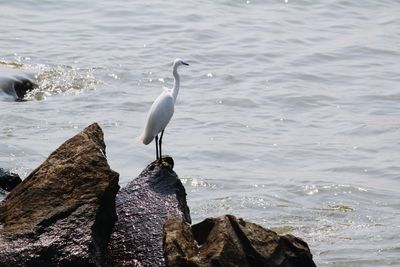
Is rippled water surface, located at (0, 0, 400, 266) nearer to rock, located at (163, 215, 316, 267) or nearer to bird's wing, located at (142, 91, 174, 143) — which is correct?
bird's wing, located at (142, 91, 174, 143)

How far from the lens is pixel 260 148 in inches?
498

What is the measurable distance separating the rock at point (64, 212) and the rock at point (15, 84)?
24.7 feet

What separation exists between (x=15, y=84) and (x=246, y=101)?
3.48m

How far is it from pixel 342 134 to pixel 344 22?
→ 723 centimetres

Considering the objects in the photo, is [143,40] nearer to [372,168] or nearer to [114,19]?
[114,19]

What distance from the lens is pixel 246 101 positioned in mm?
14906

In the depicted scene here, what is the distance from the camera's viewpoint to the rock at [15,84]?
1434 centimetres

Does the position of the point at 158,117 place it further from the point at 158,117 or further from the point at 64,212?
the point at 64,212

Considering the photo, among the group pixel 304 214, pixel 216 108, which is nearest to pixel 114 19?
pixel 216 108

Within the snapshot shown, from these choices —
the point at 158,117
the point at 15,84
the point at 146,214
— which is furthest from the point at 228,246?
the point at 15,84

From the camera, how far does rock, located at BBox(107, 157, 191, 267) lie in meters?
6.48

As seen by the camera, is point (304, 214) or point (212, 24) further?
point (212, 24)

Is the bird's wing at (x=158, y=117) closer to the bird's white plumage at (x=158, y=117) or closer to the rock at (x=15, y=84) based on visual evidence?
the bird's white plumage at (x=158, y=117)

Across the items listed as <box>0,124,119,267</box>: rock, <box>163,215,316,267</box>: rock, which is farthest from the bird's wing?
<box>163,215,316,267</box>: rock
